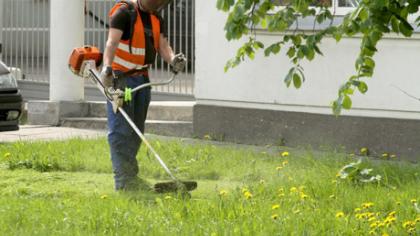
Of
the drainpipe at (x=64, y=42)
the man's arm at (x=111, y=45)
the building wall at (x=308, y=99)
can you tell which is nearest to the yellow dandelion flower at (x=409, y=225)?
the man's arm at (x=111, y=45)

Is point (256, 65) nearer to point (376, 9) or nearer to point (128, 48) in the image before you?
point (128, 48)

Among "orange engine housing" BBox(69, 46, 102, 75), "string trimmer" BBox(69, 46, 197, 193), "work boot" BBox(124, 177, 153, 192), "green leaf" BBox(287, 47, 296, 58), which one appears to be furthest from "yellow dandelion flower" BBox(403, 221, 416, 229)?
"orange engine housing" BBox(69, 46, 102, 75)

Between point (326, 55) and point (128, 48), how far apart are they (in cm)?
367

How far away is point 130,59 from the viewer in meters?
8.52

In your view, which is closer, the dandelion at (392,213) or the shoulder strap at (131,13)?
the dandelion at (392,213)

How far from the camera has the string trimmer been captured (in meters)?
Answer: 7.98

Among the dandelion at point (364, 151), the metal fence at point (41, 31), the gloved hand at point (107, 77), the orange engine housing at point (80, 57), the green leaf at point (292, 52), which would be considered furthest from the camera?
the metal fence at point (41, 31)

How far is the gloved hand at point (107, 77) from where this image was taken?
8.16 metres

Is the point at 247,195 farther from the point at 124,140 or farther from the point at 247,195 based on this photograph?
the point at 124,140

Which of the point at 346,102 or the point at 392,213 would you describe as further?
the point at 392,213

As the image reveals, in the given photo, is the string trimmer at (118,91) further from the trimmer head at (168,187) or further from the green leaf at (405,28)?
the green leaf at (405,28)

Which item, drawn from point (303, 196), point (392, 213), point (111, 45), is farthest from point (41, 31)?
point (392, 213)

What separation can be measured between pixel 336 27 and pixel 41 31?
450 inches

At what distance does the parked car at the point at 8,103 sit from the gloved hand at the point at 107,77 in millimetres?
4176
